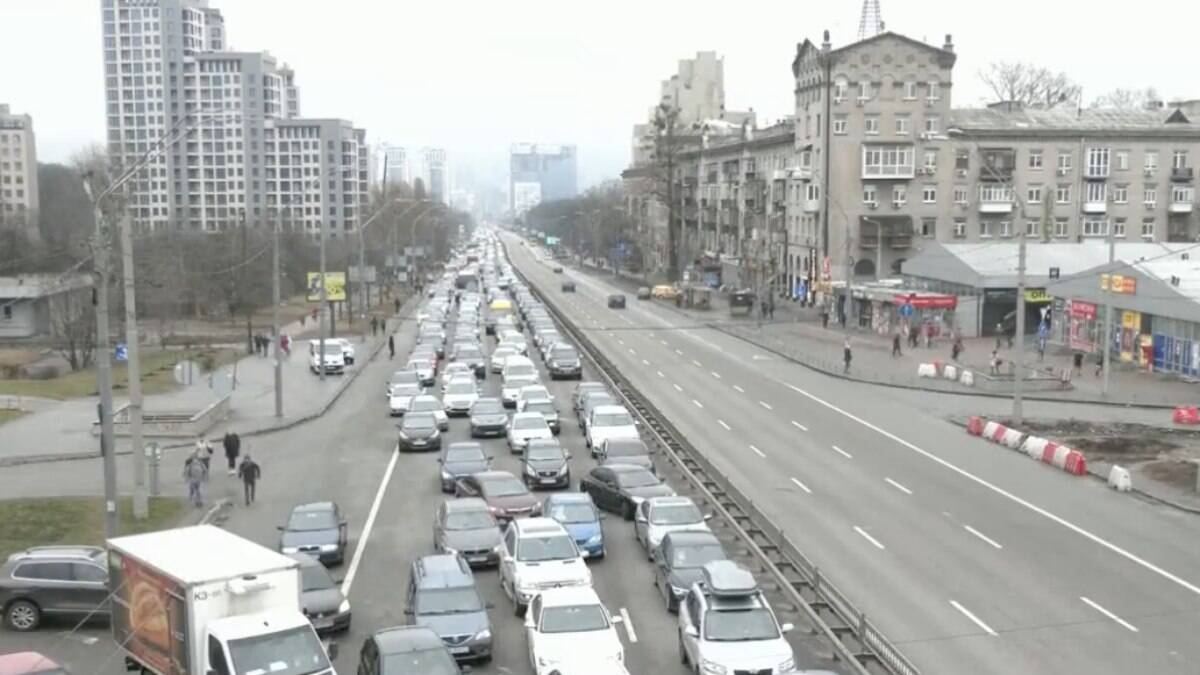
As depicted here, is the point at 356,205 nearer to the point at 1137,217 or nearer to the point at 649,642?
the point at 1137,217

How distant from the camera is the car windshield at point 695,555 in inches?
787

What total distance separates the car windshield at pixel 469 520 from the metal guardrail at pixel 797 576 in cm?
455

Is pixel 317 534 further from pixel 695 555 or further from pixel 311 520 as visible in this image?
pixel 695 555

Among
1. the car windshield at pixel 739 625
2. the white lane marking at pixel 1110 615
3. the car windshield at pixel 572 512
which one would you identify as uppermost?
the car windshield at pixel 739 625

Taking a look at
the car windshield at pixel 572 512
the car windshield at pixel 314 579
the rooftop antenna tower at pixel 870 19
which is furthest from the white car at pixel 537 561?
the rooftop antenna tower at pixel 870 19

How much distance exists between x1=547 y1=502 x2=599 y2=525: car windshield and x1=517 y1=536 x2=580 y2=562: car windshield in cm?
229

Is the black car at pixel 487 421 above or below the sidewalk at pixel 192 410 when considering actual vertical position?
above

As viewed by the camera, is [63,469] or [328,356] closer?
[63,469]

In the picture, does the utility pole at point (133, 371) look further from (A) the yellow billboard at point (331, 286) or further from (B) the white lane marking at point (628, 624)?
(A) the yellow billboard at point (331, 286)

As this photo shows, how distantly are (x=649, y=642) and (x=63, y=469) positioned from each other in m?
20.8

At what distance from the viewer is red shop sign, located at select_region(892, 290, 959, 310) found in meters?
65.4

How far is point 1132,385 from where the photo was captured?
47500mm

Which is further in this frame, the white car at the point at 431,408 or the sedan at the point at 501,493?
the white car at the point at 431,408

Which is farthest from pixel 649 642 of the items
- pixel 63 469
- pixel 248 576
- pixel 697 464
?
pixel 63 469
